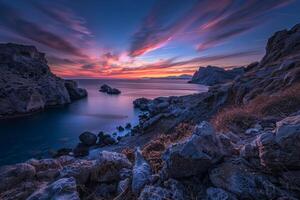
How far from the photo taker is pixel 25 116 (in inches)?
2712

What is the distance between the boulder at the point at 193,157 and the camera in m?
4.27

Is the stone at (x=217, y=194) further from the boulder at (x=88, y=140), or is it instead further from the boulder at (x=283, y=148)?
the boulder at (x=88, y=140)

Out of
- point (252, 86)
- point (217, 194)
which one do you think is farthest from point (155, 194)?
point (252, 86)

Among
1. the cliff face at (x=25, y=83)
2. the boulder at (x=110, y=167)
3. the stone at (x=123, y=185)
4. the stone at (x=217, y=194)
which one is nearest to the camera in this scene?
the stone at (x=217, y=194)

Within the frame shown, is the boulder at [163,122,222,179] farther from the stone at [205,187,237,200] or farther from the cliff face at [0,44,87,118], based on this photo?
the cliff face at [0,44,87,118]

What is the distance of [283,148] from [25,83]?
9993 cm

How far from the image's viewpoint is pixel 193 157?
4254 mm

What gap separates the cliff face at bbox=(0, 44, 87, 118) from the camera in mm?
72625

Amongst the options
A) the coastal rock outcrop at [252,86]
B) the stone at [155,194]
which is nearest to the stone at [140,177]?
the stone at [155,194]

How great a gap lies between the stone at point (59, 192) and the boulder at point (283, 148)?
14.5ft

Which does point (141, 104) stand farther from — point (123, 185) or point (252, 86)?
point (123, 185)

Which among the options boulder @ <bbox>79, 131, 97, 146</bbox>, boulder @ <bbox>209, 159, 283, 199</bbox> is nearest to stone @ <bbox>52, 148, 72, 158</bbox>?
boulder @ <bbox>79, 131, 97, 146</bbox>

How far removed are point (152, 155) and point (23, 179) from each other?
4.62 m

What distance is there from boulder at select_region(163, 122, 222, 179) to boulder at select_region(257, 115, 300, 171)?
1028 millimetres
